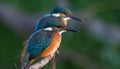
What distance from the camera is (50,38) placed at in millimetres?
5258

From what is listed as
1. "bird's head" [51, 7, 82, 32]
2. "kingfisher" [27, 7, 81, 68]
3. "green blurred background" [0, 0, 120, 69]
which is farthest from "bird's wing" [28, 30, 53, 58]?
"green blurred background" [0, 0, 120, 69]

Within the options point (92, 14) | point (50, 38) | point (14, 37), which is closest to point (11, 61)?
point (14, 37)

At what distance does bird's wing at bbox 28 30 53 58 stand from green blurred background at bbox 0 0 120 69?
82.7 inches

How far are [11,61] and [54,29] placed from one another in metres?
2.39

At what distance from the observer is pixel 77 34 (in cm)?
762

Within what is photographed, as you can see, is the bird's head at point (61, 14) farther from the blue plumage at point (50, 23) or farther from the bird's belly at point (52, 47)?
the bird's belly at point (52, 47)

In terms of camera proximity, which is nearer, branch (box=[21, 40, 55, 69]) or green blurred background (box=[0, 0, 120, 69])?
branch (box=[21, 40, 55, 69])

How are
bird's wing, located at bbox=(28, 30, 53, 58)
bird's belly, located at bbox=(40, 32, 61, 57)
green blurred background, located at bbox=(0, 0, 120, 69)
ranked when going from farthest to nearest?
green blurred background, located at bbox=(0, 0, 120, 69) < bird's belly, located at bbox=(40, 32, 61, 57) < bird's wing, located at bbox=(28, 30, 53, 58)

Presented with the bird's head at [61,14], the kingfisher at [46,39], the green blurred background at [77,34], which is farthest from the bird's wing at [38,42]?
the green blurred background at [77,34]

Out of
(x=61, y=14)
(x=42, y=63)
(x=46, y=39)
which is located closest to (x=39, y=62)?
(x=42, y=63)

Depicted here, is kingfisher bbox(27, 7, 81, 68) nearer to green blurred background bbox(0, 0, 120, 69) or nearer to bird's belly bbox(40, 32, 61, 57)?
bird's belly bbox(40, 32, 61, 57)

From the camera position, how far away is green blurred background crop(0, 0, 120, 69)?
7.40 meters

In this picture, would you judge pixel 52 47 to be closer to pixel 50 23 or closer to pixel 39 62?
pixel 50 23

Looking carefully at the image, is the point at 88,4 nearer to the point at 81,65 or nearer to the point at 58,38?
the point at 81,65
